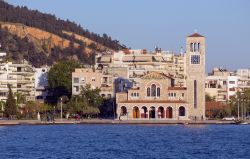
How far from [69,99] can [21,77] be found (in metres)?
9.88

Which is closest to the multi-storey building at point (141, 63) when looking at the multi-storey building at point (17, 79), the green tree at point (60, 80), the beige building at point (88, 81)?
the green tree at point (60, 80)

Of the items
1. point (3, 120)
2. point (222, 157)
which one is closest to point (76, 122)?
point (3, 120)

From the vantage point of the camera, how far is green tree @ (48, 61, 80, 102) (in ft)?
506

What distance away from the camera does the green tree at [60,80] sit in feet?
506

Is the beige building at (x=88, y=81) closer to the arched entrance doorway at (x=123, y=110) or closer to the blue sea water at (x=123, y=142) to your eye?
the arched entrance doorway at (x=123, y=110)

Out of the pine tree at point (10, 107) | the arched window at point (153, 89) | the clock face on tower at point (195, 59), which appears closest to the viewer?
the pine tree at point (10, 107)

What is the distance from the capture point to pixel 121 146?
277 ft

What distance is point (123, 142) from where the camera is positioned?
9006 centimetres

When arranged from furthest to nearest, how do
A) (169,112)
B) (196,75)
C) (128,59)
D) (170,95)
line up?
1. (128,59)
2. (169,112)
3. (196,75)
4. (170,95)

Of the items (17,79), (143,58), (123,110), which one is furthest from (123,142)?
(143,58)

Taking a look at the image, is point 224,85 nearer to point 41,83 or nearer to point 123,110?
point 41,83

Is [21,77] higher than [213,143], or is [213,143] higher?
[21,77]

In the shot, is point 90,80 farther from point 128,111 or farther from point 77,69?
point 128,111

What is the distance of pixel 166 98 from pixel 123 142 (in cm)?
4930
